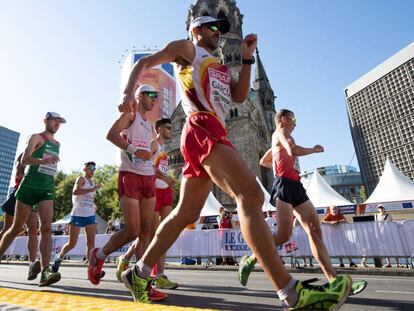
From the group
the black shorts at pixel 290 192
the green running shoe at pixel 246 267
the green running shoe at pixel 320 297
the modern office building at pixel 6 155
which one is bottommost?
the green running shoe at pixel 320 297

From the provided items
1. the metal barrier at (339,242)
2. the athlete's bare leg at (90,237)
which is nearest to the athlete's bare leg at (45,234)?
the athlete's bare leg at (90,237)

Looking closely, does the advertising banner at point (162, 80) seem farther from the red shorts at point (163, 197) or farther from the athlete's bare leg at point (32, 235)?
the red shorts at point (163, 197)

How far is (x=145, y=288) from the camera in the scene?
8.06 feet

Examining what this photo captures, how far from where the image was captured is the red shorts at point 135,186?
3.87 meters

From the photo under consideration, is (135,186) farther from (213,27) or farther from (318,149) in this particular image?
(318,149)

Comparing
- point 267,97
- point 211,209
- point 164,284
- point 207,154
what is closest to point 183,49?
point 207,154

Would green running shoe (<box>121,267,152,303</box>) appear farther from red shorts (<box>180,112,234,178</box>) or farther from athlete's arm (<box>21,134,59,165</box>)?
athlete's arm (<box>21,134,59,165</box>)

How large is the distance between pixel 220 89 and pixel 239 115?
43.8 m

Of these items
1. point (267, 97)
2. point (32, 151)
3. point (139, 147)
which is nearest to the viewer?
point (139, 147)

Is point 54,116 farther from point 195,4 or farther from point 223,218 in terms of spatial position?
point 195,4

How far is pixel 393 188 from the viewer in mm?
14461

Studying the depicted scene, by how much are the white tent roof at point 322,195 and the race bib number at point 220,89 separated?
14247mm

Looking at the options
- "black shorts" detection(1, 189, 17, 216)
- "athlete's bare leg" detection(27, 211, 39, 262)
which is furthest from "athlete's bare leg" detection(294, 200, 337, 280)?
"black shorts" detection(1, 189, 17, 216)

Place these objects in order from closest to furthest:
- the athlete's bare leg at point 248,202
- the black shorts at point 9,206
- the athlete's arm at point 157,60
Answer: the athlete's bare leg at point 248,202
the athlete's arm at point 157,60
the black shorts at point 9,206
